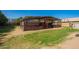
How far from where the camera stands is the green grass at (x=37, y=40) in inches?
93.8

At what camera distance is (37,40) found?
94.0 inches

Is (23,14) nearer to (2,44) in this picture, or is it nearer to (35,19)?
(35,19)

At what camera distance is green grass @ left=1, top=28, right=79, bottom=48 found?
2383mm

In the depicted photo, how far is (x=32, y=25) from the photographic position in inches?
95.0
